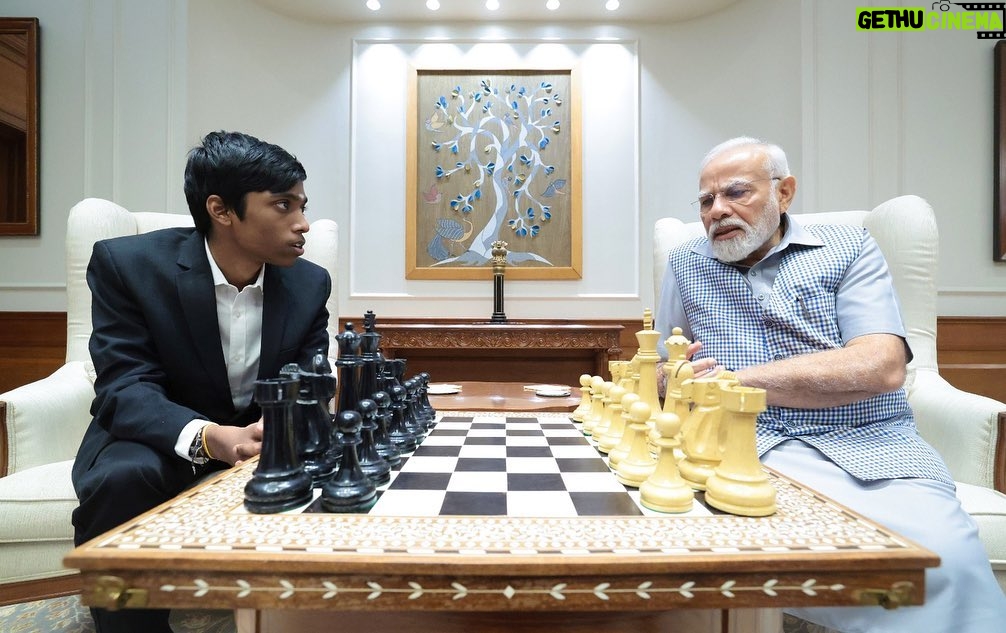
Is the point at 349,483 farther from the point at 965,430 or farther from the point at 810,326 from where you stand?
the point at 965,430

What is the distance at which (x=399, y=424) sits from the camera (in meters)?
1.13

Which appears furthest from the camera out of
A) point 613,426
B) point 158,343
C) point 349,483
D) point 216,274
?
point 216,274

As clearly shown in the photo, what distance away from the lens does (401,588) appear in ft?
1.92

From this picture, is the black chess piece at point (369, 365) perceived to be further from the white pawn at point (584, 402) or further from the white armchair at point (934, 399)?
the white armchair at point (934, 399)

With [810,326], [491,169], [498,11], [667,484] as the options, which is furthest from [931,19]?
[667,484]

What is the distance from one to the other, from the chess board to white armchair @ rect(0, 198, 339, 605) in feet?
3.77

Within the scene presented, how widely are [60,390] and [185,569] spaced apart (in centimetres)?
159

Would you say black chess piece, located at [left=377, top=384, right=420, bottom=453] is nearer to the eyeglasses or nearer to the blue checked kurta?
the blue checked kurta

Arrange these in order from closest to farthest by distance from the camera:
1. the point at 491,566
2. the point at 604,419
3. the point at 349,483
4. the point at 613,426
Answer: the point at 491,566
the point at 349,483
the point at 613,426
the point at 604,419

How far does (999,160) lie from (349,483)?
15.1 feet

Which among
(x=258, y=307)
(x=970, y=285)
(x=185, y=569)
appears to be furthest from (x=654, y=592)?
(x=970, y=285)

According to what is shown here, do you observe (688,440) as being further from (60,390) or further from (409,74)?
(409,74)

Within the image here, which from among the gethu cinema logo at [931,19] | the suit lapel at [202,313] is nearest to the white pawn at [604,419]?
the suit lapel at [202,313]

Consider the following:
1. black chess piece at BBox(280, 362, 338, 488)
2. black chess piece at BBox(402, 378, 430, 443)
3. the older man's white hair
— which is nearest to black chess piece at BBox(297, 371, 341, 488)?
black chess piece at BBox(280, 362, 338, 488)
